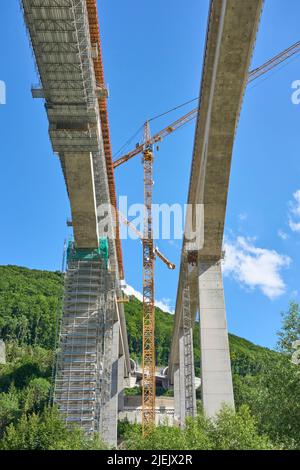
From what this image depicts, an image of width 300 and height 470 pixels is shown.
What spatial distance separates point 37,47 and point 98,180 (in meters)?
10.3

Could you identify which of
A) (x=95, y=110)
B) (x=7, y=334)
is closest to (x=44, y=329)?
(x=7, y=334)

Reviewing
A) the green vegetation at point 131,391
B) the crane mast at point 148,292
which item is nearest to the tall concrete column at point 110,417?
the green vegetation at point 131,391

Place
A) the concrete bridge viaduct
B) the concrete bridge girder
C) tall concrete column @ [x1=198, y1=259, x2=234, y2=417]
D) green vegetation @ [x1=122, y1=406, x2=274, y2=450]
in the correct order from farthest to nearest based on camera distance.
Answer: tall concrete column @ [x1=198, y1=259, x2=234, y2=417], the concrete bridge viaduct, the concrete bridge girder, green vegetation @ [x1=122, y1=406, x2=274, y2=450]

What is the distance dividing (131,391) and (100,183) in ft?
201

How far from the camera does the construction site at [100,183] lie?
A: 19016mm

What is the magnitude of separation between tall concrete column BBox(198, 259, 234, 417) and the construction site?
0.05 m

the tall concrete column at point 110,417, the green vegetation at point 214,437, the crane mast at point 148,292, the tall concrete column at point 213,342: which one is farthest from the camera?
the crane mast at point 148,292

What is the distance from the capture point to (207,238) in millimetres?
25938

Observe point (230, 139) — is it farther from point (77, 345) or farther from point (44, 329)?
point (44, 329)

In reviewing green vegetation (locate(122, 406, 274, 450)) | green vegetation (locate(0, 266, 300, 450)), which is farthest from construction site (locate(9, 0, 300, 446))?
green vegetation (locate(122, 406, 274, 450))

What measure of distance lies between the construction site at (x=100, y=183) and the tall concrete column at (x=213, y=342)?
54mm

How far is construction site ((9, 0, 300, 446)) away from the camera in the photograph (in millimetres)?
19016

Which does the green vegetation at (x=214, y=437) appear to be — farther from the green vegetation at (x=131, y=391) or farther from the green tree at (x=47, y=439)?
the green tree at (x=47, y=439)

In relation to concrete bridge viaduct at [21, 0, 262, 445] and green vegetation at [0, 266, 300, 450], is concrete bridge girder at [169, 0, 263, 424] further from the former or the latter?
green vegetation at [0, 266, 300, 450]
